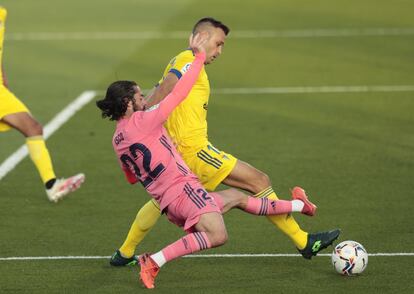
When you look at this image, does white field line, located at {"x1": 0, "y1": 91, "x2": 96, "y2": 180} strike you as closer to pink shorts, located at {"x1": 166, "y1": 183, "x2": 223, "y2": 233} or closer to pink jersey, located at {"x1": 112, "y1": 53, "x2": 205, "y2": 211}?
pink jersey, located at {"x1": 112, "y1": 53, "x2": 205, "y2": 211}

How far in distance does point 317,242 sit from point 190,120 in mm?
1516

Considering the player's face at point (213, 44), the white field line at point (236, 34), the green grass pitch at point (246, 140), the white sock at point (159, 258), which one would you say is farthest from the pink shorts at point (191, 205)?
the white field line at point (236, 34)

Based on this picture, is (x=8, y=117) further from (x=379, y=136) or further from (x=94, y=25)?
(x=94, y=25)

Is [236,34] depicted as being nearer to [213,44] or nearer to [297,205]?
[213,44]

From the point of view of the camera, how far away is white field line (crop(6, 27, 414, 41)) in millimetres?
21953

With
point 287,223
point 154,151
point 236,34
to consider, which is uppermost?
point 236,34

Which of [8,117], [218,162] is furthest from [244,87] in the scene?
[218,162]

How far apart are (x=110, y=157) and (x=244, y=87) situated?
14.1ft

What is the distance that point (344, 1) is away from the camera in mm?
26094

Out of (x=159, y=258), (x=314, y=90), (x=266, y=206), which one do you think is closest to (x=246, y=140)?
(x=314, y=90)

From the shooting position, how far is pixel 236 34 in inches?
872

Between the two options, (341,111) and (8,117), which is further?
(341,111)

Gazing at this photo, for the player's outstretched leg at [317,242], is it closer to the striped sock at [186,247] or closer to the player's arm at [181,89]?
the striped sock at [186,247]

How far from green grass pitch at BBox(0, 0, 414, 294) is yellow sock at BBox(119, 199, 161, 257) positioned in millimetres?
200
